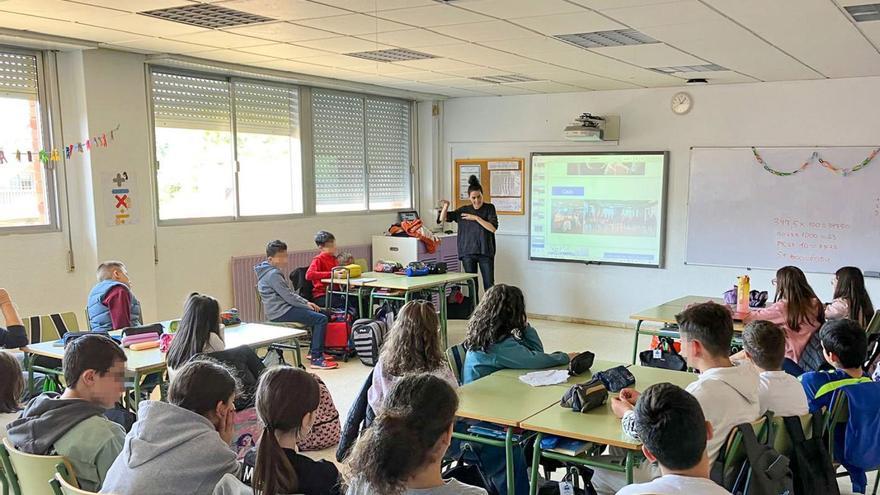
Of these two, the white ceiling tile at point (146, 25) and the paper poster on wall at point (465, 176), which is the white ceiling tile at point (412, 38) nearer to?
the white ceiling tile at point (146, 25)

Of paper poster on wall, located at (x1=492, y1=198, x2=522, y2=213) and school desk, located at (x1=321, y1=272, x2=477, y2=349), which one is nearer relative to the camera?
school desk, located at (x1=321, y1=272, x2=477, y2=349)

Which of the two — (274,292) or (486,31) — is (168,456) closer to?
(486,31)

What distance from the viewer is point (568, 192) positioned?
796cm

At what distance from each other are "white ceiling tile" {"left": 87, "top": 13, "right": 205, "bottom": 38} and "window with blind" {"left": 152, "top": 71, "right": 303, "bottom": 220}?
Result: 1.34 metres

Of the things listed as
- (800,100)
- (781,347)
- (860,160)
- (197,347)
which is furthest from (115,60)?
(860,160)

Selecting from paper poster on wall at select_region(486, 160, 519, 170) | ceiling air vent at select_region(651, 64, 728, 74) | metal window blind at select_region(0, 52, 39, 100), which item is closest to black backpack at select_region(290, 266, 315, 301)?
metal window blind at select_region(0, 52, 39, 100)

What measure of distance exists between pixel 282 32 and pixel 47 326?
2411mm

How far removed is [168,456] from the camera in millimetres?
1971

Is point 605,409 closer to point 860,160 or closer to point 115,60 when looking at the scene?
point 115,60

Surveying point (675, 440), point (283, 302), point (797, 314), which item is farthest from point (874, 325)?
point (283, 302)

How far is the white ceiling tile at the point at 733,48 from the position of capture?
446cm

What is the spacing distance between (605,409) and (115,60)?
4583 mm

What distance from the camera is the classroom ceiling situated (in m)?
3.92

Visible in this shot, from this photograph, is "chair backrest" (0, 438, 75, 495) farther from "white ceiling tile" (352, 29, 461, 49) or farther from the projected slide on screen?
the projected slide on screen
